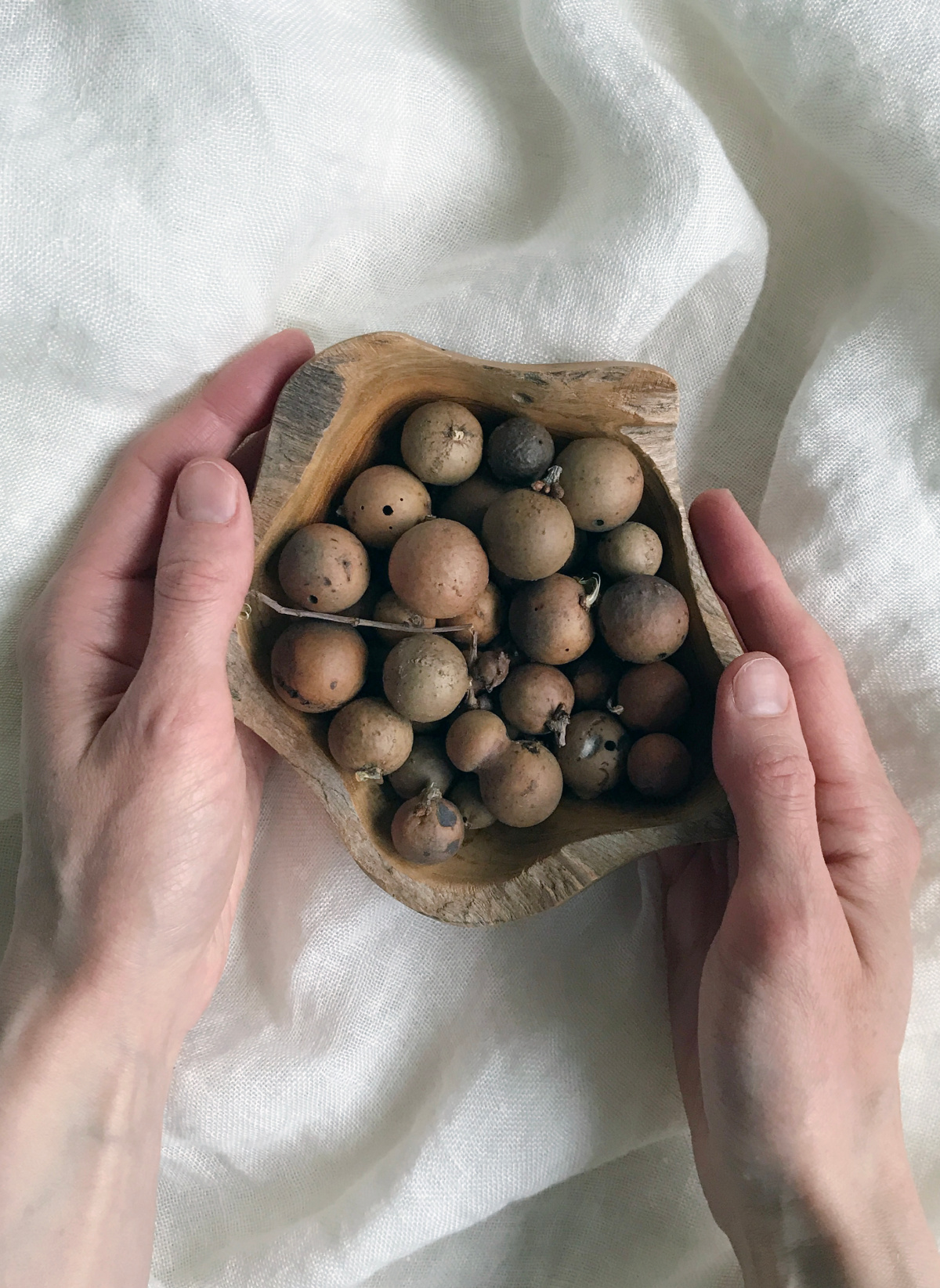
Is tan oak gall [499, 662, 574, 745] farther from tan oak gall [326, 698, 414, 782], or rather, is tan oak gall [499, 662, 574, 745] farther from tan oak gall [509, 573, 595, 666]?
tan oak gall [326, 698, 414, 782]

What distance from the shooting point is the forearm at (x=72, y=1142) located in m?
1.17

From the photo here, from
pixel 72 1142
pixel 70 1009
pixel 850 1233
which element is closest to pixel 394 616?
pixel 70 1009

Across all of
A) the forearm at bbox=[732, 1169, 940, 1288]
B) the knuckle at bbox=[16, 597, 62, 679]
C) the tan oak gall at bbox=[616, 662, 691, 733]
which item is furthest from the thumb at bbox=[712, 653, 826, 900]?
the knuckle at bbox=[16, 597, 62, 679]

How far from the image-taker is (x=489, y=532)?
4.26 ft

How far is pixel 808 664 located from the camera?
1.38 metres

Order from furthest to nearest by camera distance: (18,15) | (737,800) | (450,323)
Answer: (450,323) < (18,15) < (737,800)

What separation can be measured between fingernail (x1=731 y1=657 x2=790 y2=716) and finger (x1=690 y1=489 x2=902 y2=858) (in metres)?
0.23

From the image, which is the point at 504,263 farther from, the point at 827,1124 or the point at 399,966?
the point at 827,1124

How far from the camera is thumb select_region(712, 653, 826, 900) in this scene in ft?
3.68

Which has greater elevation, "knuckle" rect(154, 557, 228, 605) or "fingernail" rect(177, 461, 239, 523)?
"fingernail" rect(177, 461, 239, 523)

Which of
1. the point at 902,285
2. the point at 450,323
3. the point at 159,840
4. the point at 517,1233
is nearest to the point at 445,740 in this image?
the point at 159,840

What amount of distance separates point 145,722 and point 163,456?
1.30ft

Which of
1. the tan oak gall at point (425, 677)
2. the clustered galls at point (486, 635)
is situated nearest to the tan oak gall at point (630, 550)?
the clustered galls at point (486, 635)

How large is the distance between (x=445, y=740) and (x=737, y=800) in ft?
1.35
